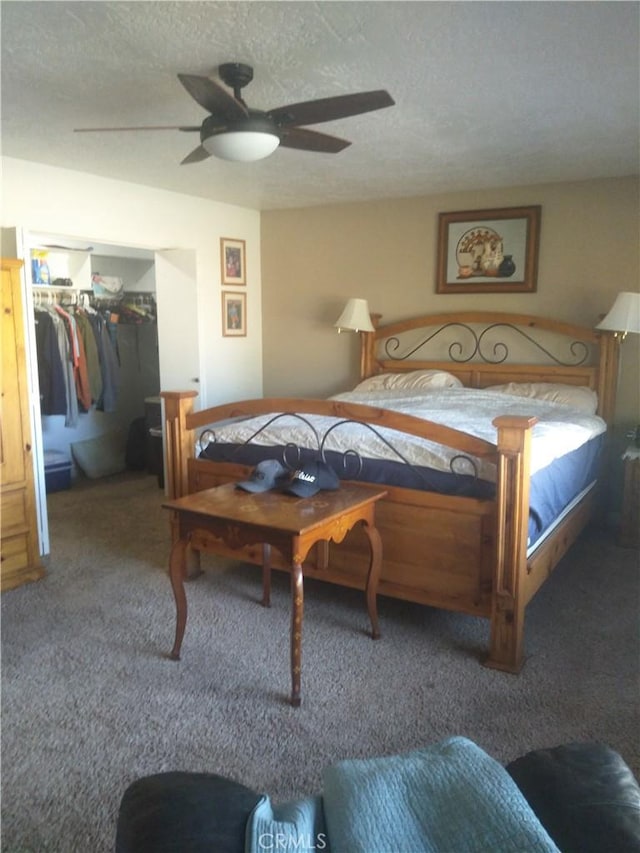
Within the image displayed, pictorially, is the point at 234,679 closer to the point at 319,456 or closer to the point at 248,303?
the point at 319,456

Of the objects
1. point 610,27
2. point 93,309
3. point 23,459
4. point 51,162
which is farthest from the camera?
point 93,309

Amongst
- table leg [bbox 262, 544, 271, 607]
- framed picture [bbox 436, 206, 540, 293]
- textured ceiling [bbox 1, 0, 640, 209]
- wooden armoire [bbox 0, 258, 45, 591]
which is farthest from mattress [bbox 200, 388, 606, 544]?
textured ceiling [bbox 1, 0, 640, 209]

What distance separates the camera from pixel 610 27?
203 cm

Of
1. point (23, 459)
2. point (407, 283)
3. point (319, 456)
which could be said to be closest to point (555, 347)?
point (407, 283)

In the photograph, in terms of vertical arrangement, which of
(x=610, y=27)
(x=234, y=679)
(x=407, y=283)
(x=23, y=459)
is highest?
(x=610, y=27)

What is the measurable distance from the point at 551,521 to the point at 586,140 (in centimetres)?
201

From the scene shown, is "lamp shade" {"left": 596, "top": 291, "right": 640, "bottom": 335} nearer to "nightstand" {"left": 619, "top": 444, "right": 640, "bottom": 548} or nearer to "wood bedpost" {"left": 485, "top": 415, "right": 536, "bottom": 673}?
"nightstand" {"left": 619, "top": 444, "right": 640, "bottom": 548}

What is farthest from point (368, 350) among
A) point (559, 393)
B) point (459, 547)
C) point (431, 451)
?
point (459, 547)

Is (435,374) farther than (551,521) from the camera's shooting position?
Yes

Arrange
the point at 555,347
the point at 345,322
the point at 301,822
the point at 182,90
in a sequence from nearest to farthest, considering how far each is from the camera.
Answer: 1. the point at 301,822
2. the point at 182,90
3. the point at 555,347
4. the point at 345,322

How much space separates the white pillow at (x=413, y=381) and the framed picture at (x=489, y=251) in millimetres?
675

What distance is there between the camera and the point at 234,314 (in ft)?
17.6

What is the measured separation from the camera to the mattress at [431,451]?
266cm

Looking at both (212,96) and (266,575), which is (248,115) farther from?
(266,575)
